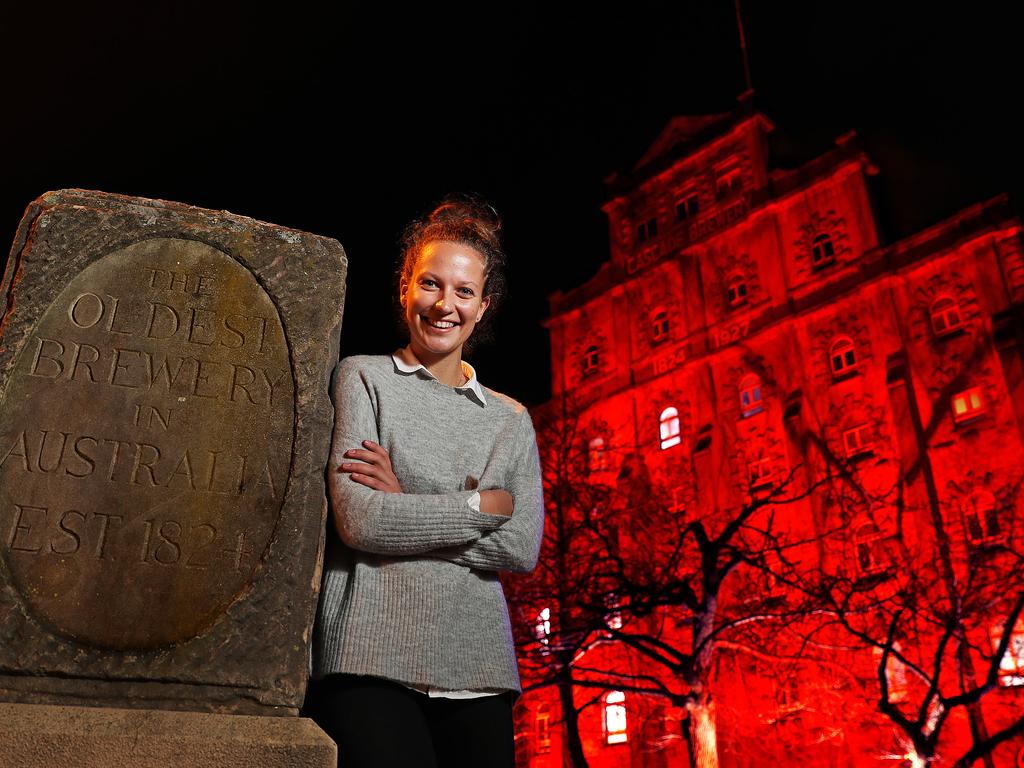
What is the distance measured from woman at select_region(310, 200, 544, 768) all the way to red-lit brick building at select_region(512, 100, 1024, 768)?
12.3m

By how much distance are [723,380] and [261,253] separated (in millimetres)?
24333

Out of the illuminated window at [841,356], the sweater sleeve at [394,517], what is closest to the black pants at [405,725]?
the sweater sleeve at [394,517]

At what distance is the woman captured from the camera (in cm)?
212

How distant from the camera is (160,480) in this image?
2.31 m

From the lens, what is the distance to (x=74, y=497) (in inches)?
87.6

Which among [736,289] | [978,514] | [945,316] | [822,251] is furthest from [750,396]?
[978,514]

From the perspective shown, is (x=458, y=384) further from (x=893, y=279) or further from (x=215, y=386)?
(x=893, y=279)

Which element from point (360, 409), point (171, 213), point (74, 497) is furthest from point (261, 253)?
point (74, 497)

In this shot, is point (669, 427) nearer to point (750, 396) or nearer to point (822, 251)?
point (750, 396)

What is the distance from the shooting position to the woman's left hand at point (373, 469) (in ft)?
7.63

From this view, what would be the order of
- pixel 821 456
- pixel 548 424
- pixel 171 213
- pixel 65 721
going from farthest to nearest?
pixel 821 456, pixel 548 424, pixel 171 213, pixel 65 721

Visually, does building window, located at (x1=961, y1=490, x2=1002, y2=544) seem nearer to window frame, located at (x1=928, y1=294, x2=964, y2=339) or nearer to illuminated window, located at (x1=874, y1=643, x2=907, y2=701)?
illuminated window, located at (x1=874, y1=643, x2=907, y2=701)

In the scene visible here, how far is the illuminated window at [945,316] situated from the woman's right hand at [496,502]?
22.6 metres

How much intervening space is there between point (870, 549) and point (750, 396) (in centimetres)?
607
